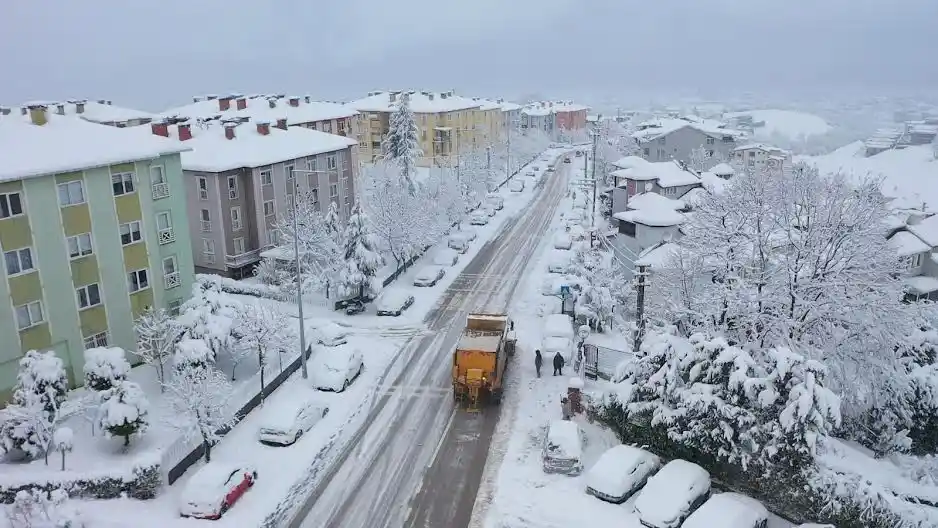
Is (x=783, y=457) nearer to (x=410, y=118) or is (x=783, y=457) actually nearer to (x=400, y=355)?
(x=400, y=355)

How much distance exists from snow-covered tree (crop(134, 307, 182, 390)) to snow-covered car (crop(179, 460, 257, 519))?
8.04 meters

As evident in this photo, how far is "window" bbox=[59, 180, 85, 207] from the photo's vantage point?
26.8 meters

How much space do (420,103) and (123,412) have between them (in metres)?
82.5

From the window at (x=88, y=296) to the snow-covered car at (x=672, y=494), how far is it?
2315cm

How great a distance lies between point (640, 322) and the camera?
2866cm

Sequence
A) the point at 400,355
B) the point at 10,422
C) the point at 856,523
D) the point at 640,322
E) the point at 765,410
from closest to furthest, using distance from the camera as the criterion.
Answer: the point at 856,523
the point at 765,410
the point at 10,422
the point at 640,322
the point at 400,355

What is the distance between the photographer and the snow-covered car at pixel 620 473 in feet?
64.5

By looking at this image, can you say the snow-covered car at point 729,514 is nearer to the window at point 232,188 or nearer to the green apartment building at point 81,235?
the green apartment building at point 81,235

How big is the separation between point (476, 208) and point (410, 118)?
11.7 metres

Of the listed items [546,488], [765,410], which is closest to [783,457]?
[765,410]

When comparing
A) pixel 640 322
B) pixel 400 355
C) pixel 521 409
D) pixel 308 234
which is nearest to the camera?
pixel 521 409

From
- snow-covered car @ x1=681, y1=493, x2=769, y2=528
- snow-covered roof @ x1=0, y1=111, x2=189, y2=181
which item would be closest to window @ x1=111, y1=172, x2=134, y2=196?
snow-covered roof @ x1=0, y1=111, x2=189, y2=181

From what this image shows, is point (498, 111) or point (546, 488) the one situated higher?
point (498, 111)

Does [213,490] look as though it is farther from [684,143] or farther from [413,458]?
[684,143]
